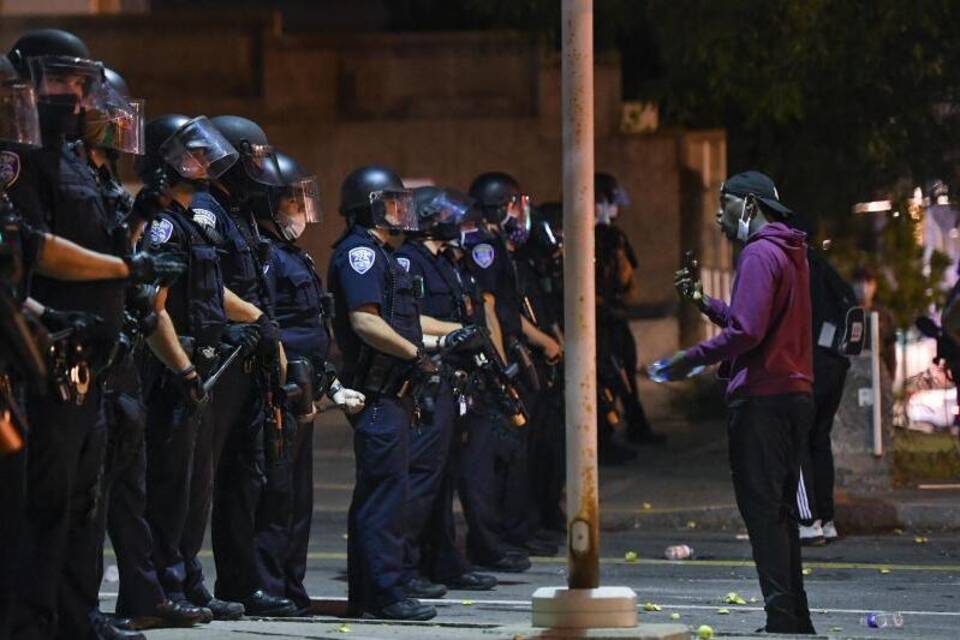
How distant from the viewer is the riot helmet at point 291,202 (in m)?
9.71

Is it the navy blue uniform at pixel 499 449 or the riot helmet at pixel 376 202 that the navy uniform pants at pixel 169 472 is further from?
the navy blue uniform at pixel 499 449

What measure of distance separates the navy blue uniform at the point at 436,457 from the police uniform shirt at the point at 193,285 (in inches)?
68.9

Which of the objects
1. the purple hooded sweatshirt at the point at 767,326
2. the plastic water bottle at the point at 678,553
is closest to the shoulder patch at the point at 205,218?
the purple hooded sweatshirt at the point at 767,326

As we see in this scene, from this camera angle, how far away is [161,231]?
863cm

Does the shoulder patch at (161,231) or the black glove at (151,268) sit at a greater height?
the shoulder patch at (161,231)

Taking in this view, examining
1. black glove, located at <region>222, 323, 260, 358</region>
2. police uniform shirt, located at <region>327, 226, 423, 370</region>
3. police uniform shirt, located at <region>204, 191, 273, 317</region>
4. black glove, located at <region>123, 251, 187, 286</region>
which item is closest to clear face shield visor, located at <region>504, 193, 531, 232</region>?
police uniform shirt, located at <region>327, 226, 423, 370</region>

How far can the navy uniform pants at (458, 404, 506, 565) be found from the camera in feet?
37.9

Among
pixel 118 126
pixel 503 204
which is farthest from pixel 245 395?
pixel 503 204

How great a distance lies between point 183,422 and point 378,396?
4.53 feet

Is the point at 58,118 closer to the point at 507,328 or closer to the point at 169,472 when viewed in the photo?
the point at 169,472

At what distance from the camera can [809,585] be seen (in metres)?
11.1

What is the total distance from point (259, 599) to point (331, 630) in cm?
131

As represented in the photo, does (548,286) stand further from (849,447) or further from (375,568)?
(375,568)

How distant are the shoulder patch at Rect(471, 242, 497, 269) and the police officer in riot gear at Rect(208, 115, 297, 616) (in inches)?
106
